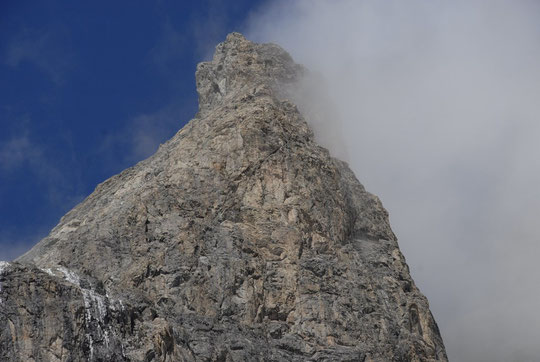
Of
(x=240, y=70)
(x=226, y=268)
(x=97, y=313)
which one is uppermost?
(x=240, y=70)

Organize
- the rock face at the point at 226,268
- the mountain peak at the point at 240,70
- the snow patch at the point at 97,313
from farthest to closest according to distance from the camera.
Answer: the mountain peak at the point at 240,70, the rock face at the point at 226,268, the snow patch at the point at 97,313

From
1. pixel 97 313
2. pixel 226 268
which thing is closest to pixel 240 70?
pixel 226 268

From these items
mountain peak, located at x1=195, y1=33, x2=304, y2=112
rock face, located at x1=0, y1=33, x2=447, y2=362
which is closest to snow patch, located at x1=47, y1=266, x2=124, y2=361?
rock face, located at x1=0, y1=33, x2=447, y2=362

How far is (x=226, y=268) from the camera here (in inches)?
3014

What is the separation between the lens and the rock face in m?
62.3

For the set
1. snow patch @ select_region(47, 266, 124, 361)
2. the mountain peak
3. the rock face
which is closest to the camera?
snow patch @ select_region(47, 266, 124, 361)

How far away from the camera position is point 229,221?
269ft

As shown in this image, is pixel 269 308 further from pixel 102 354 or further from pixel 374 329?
→ pixel 102 354

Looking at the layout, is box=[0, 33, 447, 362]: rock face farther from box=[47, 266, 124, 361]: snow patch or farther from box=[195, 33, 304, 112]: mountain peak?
box=[195, 33, 304, 112]: mountain peak

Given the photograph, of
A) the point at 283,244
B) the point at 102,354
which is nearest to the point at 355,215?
the point at 283,244

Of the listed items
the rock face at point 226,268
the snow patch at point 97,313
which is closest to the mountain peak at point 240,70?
the rock face at point 226,268

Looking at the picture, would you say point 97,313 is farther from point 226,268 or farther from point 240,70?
point 240,70

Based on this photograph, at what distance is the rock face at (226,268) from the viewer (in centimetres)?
6231

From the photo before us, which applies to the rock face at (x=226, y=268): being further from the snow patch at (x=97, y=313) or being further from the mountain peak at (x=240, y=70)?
the mountain peak at (x=240, y=70)
